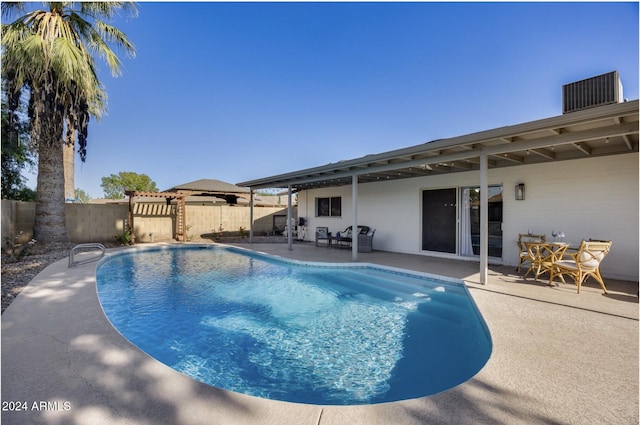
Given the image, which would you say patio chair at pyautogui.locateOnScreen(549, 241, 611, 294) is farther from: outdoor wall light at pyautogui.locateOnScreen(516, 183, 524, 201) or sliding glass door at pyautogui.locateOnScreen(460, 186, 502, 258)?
sliding glass door at pyautogui.locateOnScreen(460, 186, 502, 258)

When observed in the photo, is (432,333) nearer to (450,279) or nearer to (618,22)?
(450,279)

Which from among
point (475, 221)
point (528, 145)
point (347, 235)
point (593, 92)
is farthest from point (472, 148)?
point (347, 235)

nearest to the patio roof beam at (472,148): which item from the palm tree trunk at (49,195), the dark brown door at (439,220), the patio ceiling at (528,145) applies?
the patio ceiling at (528,145)

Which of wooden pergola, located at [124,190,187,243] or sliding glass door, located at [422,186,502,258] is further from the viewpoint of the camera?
wooden pergola, located at [124,190,187,243]

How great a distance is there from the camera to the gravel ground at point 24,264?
497 centimetres

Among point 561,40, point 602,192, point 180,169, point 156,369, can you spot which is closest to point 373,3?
point 561,40

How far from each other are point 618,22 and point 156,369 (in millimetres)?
10542

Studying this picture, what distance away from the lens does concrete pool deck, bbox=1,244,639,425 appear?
1.89m

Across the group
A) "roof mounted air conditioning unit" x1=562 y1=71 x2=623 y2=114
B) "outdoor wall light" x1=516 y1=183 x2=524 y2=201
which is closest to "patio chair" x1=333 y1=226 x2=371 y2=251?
"outdoor wall light" x1=516 y1=183 x2=524 y2=201

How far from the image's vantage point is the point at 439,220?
9.09 metres

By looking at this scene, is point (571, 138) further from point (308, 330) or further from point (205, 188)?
point (205, 188)

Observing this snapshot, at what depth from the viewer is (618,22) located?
6.30 m

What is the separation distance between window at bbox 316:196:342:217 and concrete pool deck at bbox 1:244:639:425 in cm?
909

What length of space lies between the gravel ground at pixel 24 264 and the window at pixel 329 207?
31.2 ft
